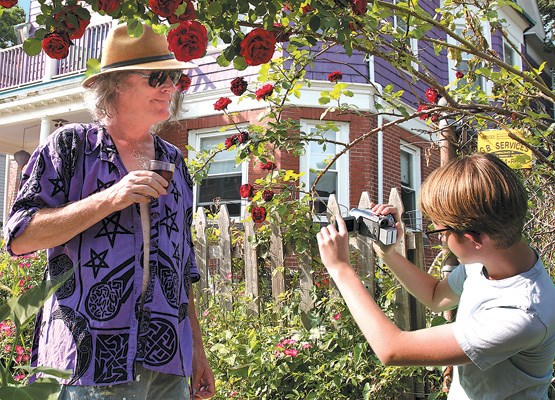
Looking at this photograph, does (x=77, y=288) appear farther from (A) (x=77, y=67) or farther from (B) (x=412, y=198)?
(A) (x=77, y=67)

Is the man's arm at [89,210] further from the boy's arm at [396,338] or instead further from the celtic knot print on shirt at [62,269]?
the boy's arm at [396,338]

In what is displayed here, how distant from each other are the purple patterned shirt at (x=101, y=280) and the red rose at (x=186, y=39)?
360 mm

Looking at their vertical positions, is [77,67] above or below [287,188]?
above

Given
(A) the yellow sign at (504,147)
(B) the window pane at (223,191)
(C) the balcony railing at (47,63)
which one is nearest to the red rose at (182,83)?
(A) the yellow sign at (504,147)

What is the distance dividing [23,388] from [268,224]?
369cm

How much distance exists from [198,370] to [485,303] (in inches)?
39.9

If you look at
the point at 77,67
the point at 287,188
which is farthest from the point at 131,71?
the point at 77,67

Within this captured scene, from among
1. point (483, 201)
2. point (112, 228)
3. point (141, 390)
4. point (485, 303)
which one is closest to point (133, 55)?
point (112, 228)

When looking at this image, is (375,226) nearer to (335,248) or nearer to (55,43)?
(335,248)

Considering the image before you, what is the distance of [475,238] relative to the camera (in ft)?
5.16

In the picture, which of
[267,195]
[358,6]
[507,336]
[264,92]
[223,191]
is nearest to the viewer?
[507,336]

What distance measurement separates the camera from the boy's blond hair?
1542mm

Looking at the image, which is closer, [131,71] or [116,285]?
[116,285]

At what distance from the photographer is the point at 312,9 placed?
208 centimetres
